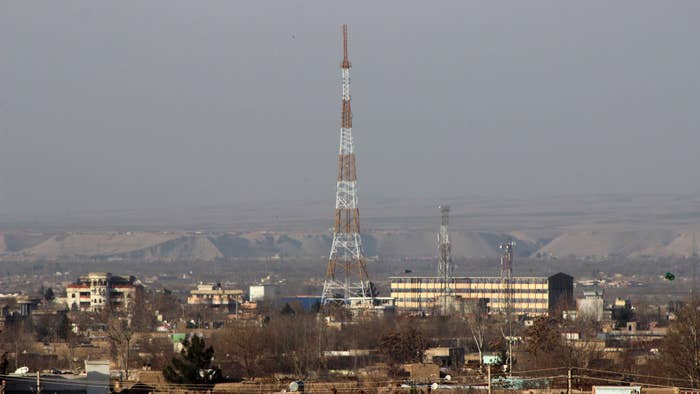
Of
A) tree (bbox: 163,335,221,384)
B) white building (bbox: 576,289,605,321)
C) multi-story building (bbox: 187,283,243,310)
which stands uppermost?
multi-story building (bbox: 187,283,243,310)

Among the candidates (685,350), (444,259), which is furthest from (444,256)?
(685,350)

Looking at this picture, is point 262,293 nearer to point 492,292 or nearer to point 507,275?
point 492,292

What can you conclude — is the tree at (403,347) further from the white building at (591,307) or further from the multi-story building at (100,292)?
the multi-story building at (100,292)

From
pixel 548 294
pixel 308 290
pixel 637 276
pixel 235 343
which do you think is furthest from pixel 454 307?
pixel 637 276

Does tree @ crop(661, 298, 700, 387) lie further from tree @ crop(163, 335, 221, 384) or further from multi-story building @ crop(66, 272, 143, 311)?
multi-story building @ crop(66, 272, 143, 311)

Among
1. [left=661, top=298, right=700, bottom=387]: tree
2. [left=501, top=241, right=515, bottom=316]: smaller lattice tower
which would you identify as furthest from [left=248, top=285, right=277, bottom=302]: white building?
[left=661, top=298, right=700, bottom=387]: tree

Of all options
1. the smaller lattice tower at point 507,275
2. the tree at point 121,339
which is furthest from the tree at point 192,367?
the smaller lattice tower at point 507,275

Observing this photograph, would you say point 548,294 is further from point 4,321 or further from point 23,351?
point 23,351
